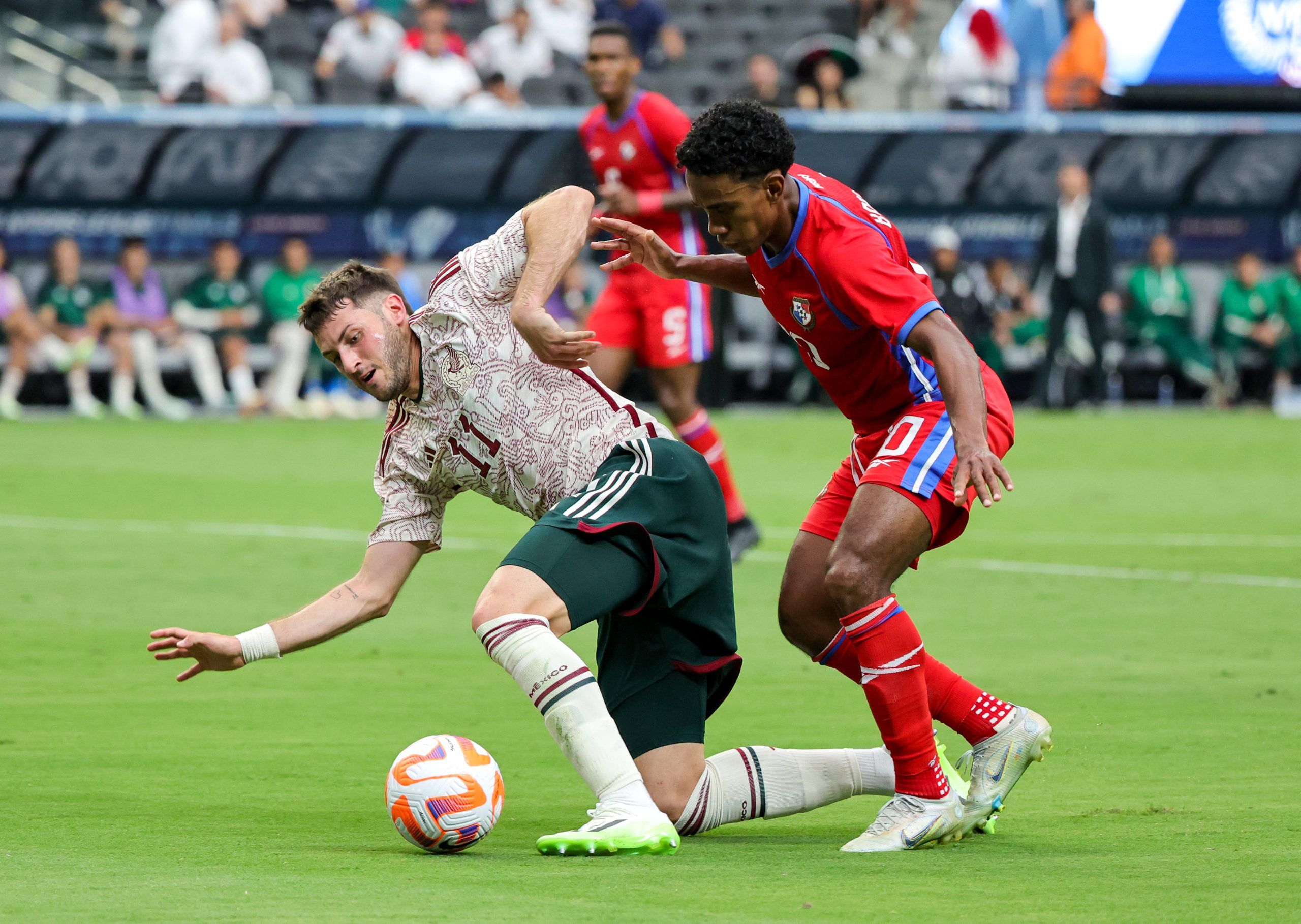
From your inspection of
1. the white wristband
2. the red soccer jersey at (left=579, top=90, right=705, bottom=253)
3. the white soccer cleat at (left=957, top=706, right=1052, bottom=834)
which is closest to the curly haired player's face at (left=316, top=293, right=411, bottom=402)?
the white wristband

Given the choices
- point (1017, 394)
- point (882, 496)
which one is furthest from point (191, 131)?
point (882, 496)

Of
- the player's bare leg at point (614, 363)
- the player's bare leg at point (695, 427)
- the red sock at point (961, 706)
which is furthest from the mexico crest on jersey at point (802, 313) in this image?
the player's bare leg at point (614, 363)

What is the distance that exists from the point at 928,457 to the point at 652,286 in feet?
19.2

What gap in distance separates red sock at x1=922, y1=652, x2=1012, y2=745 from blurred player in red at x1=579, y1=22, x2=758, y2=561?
4897mm

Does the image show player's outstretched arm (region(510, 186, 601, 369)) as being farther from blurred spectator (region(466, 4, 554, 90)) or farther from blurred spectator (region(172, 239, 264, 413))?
blurred spectator (region(466, 4, 554, 90))

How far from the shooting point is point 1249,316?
2333 centimetres

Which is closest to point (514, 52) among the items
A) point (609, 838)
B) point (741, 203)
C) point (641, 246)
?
point (641, 246)

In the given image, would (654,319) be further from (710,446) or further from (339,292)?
(339,292)

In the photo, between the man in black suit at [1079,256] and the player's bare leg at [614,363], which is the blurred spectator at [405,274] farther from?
the player's bare leg at [614,363]

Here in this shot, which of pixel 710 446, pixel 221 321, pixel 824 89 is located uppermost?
pixel 710 446

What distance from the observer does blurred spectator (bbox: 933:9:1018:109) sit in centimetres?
2495

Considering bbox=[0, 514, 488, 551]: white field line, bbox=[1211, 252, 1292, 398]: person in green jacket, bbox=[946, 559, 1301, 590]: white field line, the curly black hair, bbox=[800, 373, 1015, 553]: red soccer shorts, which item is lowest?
bbox=[1211, 252, 1292, 398]: person in green jacket

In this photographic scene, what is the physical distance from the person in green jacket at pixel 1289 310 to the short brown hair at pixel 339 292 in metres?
19.5

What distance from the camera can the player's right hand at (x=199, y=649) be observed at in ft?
17.1
